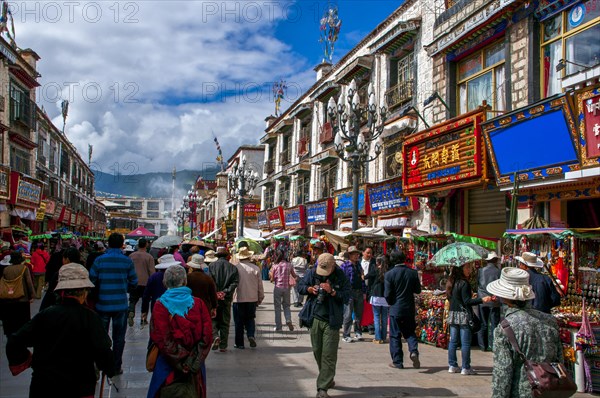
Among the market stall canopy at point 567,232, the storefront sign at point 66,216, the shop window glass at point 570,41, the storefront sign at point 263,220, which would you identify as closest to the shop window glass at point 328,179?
the storefront sign at point 263,220

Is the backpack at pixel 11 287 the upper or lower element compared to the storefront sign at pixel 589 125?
lower

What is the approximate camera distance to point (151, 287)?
319 inches

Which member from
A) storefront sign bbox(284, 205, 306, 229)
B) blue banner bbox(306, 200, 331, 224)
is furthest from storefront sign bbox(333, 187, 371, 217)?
storefront sign bbox(284, 205, 306, 229)

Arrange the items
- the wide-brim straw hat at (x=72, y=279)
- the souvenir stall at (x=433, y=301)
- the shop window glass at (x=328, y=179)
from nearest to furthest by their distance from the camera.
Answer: the wide-brim straw hat at (x=72, y=279), the souvenir stall at (x=433, y=301), the shop window glass at (x=328, y=179)

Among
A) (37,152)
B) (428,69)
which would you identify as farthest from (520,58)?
(37,152)

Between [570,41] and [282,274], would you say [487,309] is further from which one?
[570,41]

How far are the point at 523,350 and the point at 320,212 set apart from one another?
2161 cm

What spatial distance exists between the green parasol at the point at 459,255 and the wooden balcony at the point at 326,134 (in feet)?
51.0

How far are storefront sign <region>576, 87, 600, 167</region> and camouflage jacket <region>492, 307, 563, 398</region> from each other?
6.33m

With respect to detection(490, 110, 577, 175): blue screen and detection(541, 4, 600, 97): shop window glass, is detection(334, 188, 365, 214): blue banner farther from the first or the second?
detection(541, 4, 600, 97): shop window glass

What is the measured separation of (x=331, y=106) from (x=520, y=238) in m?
7.30

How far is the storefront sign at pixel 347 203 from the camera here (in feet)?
67.0

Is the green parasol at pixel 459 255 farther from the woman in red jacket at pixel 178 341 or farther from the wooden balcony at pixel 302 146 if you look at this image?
the wooden balcony at pixel 302 146

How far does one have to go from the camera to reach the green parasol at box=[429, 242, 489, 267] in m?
9.16
